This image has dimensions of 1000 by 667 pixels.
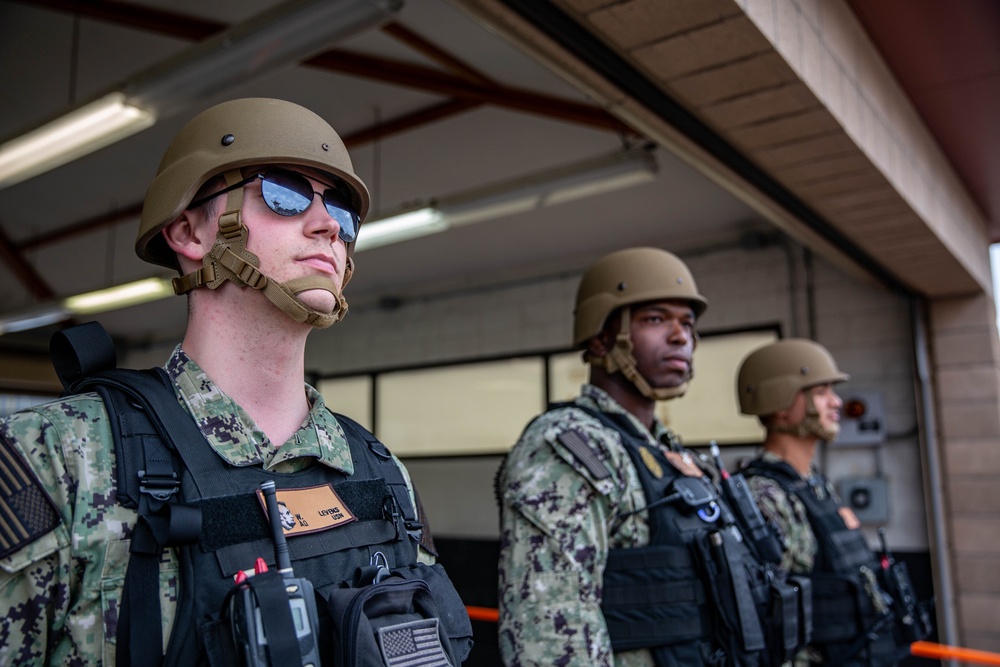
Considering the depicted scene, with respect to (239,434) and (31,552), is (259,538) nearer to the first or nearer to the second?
(239,434)

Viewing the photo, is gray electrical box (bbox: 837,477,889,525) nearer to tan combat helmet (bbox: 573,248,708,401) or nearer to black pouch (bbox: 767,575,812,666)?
black pouch (bbox: 767,575,812,666)

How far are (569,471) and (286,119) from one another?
125cm

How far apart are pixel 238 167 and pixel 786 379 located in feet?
10.5

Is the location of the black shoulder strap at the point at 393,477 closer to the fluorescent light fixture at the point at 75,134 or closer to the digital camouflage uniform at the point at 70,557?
the digital camouflage uniform at the point at 70,557

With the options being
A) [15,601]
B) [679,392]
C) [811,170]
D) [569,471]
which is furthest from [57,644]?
[811,170]

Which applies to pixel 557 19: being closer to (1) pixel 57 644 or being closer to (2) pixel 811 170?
(2) pixel 811 170

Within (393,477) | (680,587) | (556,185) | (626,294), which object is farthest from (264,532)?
(556,185)

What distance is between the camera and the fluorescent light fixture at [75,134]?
3.53m

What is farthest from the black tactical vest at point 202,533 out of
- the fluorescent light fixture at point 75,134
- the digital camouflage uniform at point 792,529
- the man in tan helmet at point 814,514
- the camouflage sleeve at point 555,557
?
the fluorescent light fixture at point 75,134

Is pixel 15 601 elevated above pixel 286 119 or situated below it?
below

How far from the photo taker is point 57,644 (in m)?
1.08

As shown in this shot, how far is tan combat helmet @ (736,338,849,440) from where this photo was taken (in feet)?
12.8

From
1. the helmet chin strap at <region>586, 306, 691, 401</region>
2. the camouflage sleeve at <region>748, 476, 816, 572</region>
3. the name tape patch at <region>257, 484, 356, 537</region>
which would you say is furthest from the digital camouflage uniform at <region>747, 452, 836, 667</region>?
the name tape patch at <region>257, 484, 356, 537</region>

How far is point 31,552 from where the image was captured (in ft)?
3.40
